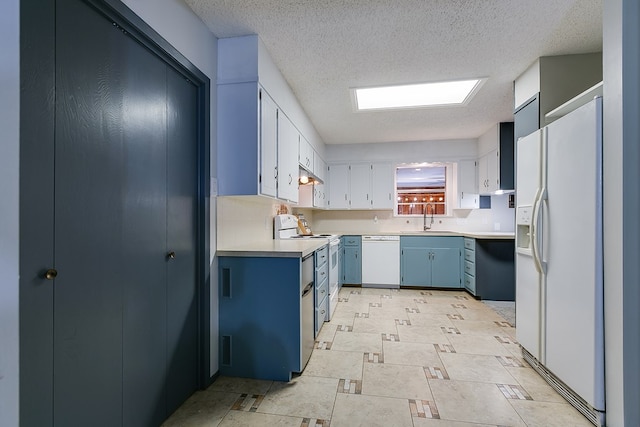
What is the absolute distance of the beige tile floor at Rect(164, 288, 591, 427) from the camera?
1687 mm

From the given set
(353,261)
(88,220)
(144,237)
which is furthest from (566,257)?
(353,261)

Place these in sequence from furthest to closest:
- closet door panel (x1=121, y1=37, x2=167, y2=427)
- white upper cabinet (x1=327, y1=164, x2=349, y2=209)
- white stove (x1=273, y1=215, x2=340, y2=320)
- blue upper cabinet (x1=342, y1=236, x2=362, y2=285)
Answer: white upper cabinet (x1=327, y1=164, x2=349, y2=209) < blue upper cabinet (x1=342, y1=236, x2=362, y2=285) < white stove (x1=273, y1=215, x2=340, y2=320) < closet door panel (x1=121, y1=37, x2=167, y2=427)

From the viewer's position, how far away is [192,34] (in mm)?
1908

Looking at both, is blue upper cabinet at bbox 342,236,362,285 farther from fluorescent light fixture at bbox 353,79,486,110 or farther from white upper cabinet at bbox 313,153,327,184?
fluorescent light fixture at bbox 353,79,486,110

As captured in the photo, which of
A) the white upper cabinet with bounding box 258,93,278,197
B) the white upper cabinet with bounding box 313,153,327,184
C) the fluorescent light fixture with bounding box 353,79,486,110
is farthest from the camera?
the white upper cabinet with bounding box 313,153,327,184

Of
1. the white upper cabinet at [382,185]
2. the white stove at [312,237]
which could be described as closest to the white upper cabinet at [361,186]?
the white upper cabinet at [382,185]

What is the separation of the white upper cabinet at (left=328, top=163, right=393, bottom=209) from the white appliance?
9.33ft

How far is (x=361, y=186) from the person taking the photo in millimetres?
5227

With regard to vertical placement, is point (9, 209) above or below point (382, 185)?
below

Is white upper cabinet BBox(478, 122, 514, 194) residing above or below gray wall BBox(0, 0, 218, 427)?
above

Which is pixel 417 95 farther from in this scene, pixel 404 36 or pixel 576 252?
pixel 576 252

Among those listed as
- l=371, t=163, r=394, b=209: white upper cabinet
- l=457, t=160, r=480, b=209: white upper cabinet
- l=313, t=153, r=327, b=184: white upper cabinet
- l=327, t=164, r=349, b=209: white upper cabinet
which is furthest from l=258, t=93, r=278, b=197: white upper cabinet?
l=457, t=160, r=480, b=209: white upper cabinet

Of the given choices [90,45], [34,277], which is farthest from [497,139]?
[34,277]

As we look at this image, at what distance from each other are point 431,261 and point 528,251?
8.27 ft
